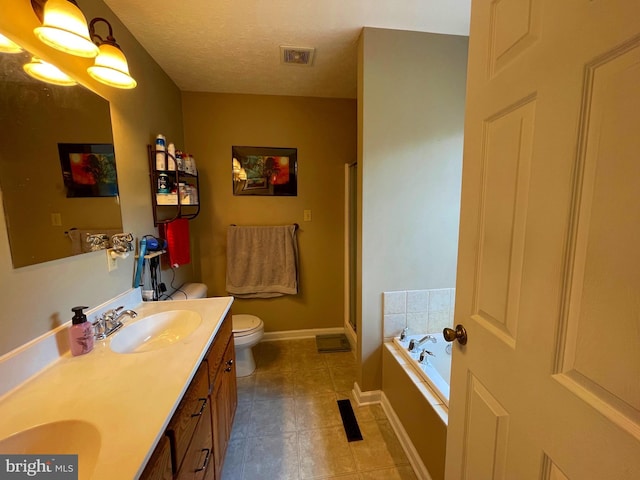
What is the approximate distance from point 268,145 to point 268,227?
2.48 ft

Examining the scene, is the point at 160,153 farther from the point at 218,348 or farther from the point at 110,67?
the point at 218,348

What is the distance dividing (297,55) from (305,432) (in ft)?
7.98

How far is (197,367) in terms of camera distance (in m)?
0.93

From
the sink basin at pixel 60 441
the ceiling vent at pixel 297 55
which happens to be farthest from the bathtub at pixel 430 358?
the ceiling vent at pixel 297 55

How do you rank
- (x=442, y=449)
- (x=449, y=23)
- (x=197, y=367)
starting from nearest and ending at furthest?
(x=197, y=367)
(x=442, y=449)
(x=449, y=23)

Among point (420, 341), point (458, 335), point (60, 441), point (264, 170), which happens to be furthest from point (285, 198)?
point (60, 441)

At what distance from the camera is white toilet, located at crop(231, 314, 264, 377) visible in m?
2.04

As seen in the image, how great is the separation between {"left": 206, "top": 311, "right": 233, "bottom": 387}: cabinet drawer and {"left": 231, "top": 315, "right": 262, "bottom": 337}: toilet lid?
0.54 metres

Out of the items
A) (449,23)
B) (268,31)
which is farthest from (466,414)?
(268,31)

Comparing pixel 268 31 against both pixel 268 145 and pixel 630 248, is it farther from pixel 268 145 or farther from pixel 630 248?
pixel 630 248

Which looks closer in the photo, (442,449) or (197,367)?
(197,367)

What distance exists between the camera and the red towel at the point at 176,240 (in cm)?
185

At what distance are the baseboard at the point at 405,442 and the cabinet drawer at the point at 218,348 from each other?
Answer: 1107mm

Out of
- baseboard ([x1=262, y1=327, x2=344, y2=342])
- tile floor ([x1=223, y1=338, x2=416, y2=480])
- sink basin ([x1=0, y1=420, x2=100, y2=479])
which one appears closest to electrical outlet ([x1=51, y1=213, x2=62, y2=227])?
sink basin ([x1=0, y1=420, x2=100, y2=479])
